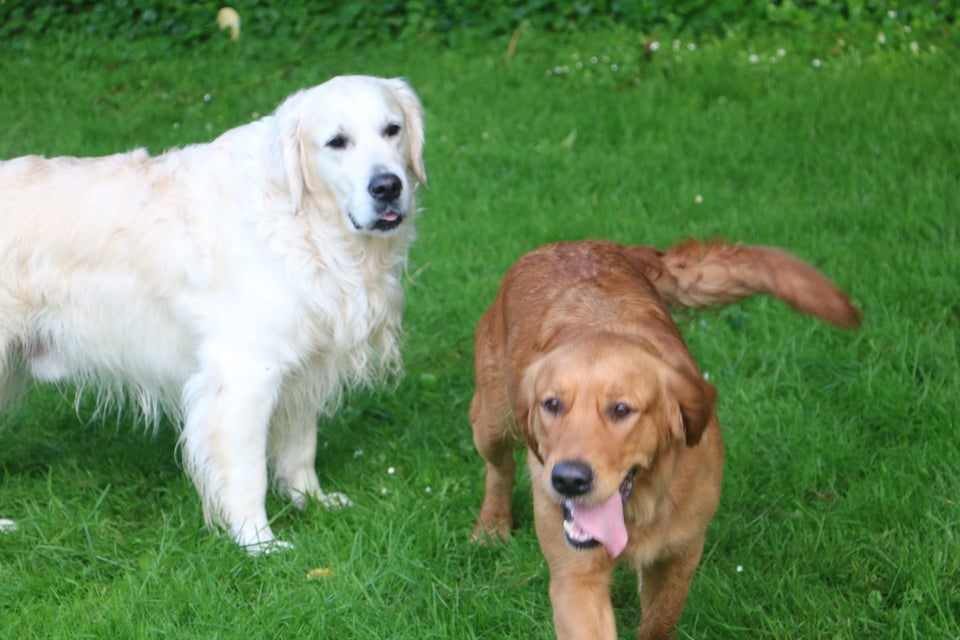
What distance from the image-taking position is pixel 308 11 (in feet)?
36.8

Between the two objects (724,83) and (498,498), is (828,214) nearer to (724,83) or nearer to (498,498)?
(724,83)

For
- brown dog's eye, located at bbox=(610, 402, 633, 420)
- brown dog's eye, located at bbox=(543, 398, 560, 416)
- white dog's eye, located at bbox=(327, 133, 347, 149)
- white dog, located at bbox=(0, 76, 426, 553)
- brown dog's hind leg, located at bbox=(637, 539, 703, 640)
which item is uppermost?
white dog's eye, located at bbox=(327, 133, 347, 149)

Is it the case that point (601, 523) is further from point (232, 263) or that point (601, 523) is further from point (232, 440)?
point (232, 263)

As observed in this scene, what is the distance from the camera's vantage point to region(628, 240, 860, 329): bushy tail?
361 centimetres

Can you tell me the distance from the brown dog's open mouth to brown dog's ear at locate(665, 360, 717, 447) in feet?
0.59

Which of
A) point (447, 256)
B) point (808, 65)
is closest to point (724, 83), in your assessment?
point (808, 65)

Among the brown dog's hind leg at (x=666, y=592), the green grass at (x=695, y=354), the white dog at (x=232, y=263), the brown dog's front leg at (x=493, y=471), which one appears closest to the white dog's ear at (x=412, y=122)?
the white dog at (x=232, y=263)

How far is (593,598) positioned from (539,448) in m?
0.41

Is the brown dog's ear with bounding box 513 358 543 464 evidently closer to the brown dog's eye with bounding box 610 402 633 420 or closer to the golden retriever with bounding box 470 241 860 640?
the golden retriever with bounding box 470 241 860 640

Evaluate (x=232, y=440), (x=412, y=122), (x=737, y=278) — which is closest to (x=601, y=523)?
(x=737, y=278)

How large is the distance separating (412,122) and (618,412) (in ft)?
6.37

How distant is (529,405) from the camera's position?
3184 millimetres

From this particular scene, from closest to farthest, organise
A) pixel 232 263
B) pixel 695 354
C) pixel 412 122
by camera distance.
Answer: pixel 232 263 < pixel 412 122 < pixel 695 354

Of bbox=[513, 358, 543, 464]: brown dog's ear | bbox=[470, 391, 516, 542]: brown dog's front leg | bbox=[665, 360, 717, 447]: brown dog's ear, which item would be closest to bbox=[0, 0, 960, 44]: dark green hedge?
bbox=[470, 391, 516, 542]: brown dog's front leg
